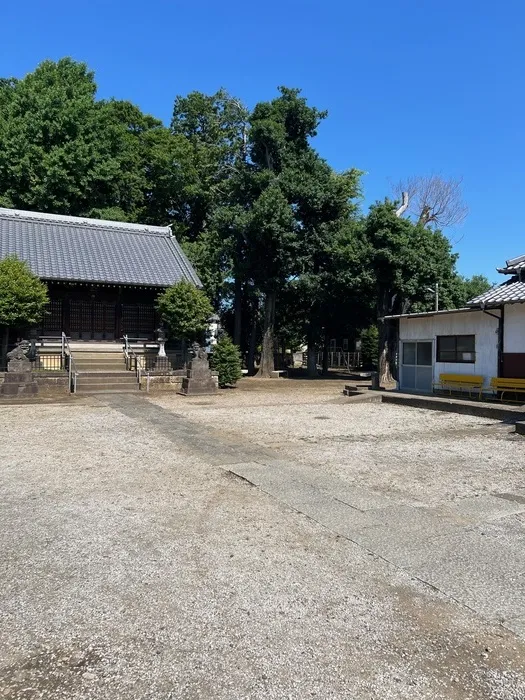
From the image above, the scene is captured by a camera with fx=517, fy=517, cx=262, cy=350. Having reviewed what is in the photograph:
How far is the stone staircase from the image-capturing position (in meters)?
17.3

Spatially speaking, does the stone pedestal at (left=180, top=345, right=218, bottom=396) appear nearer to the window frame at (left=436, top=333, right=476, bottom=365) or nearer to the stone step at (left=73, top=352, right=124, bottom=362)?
the stone step at (left=73, top=352, right=124, bottom=362)

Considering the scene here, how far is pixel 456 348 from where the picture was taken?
16.4 m

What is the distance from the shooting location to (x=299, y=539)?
445 centimetres

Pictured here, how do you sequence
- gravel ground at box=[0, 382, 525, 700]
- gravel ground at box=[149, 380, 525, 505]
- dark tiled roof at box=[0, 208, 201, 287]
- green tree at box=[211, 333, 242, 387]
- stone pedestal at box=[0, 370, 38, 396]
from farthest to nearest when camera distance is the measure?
dark tiled roof at box=[0, 208, 201, 287]
green tree at box=[211, 333, 242, 387]
stone pedestal at box=[0, 370, 38, 396]
gravel ground at box=[149, 380, 525, 505]
gravel ground at box=[0, 382, 525, 700]

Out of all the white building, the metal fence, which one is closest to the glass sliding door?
the white building

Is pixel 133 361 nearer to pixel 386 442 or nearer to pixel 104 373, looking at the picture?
pixel 104 373

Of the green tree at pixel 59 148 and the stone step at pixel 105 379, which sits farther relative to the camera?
the green tree at pixel 59 148

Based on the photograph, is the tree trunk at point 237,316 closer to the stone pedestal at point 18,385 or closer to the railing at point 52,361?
the railing at point 52,361

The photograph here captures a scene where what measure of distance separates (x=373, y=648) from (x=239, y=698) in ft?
2.75

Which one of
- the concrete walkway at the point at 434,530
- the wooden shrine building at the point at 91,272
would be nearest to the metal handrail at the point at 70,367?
the wooden shrine building at the point at 91,272

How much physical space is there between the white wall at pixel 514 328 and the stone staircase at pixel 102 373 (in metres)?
11.7

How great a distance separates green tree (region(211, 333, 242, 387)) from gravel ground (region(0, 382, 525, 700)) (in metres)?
12.8

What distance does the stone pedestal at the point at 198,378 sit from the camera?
1755 centimetres

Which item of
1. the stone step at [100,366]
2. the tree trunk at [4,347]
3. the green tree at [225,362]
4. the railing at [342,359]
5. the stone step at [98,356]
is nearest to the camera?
the tree trunk at [4,347]
